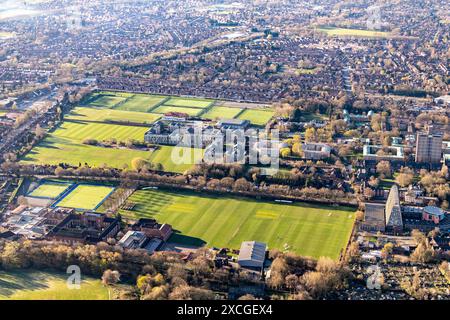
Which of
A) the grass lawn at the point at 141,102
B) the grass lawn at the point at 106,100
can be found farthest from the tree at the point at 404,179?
the grass lawn at the point at 106,100

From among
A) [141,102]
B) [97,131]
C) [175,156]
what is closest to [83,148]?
[97,131]

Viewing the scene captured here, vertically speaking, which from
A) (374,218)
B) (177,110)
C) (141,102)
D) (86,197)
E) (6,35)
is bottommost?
(374,218)

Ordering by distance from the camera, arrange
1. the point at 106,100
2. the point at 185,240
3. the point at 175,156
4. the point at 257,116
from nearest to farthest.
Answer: the point at 185,240, the point at 175,156, the point at 257,116, the point at 106,100

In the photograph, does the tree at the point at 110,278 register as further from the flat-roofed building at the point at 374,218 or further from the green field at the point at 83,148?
the green field at the point at 83,148

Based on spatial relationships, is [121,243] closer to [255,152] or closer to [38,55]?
[255,152]

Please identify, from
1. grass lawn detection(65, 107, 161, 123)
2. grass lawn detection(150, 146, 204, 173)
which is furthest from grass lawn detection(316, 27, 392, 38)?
grass lawn detection(150, 146, 204, 173)

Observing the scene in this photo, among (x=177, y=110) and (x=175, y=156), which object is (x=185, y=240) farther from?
(x=177, y=110)

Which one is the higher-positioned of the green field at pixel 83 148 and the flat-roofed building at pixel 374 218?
the green field at pixel 83 148
